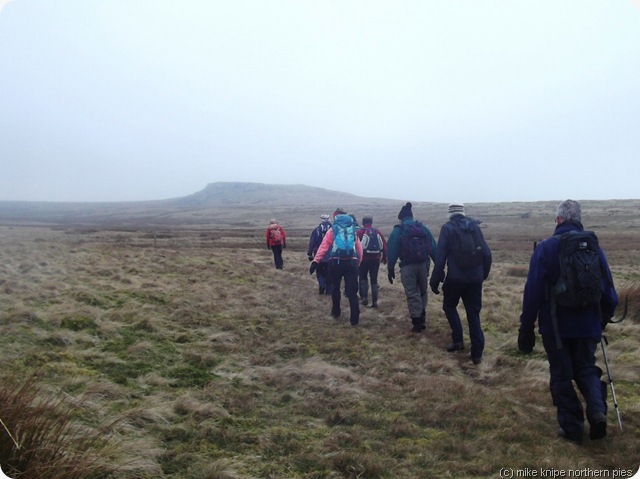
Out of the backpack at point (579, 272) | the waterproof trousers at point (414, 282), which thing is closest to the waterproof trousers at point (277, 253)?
the waterproof trousers at point (414, 282)

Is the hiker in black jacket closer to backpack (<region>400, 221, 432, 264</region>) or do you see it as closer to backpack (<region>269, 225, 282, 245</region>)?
backpack (<region>400, 221, 432, 264</region>)

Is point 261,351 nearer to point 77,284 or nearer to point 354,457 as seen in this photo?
point 354,457

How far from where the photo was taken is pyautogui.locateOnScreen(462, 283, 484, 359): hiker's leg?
19.6 feet

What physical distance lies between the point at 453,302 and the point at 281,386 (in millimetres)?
3063

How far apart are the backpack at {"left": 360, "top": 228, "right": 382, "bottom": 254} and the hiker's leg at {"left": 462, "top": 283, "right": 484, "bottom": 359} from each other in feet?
11.5

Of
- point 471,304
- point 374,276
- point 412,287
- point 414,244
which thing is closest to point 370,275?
point 374,276

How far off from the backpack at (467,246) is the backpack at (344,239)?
242cm

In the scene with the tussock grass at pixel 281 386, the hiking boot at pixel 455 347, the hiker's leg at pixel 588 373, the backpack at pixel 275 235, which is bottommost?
the hiking boot at pixel 455 347

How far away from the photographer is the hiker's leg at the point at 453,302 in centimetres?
618

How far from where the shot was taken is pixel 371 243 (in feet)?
31.4

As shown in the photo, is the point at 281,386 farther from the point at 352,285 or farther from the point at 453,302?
the point at 352,285

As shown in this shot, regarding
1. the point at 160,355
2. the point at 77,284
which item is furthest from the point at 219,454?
the point at 77,284

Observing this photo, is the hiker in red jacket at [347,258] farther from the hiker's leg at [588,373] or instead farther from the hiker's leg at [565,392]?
the hiker's leg at [588,373]

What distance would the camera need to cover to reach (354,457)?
3.24 metres
